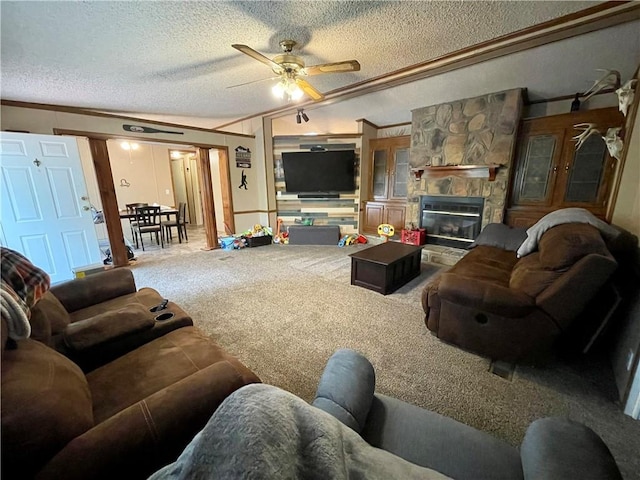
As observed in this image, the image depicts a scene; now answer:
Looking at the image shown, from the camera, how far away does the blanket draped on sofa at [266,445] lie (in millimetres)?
410

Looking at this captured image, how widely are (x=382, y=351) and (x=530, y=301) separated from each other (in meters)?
1.09

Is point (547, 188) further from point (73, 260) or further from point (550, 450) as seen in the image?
point (73, 260)

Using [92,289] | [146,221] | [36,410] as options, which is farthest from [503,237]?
[146,221]

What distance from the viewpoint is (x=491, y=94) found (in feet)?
12.5

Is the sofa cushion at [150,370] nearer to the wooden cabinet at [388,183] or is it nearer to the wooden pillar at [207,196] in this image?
the wooden pillar at [207,196]

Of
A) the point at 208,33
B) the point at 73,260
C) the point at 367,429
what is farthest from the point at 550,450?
the point at 73,260

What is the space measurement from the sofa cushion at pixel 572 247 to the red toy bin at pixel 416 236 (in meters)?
2.72

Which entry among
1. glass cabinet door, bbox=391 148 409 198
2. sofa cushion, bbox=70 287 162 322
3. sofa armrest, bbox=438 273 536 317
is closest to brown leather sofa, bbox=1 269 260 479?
sofa cushion, bbox=70 287 162 322

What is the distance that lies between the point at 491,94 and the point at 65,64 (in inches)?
208

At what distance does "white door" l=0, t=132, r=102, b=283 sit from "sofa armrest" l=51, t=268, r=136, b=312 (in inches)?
88.6

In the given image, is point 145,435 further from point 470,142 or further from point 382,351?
point 470,142

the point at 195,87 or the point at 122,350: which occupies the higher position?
the point at 195,87

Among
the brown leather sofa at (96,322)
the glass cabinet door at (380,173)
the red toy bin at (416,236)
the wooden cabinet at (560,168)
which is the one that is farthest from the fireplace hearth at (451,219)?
the brown leather sofa at (96,322)

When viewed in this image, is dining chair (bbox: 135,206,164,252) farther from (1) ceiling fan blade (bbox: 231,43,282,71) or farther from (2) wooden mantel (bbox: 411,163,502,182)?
(2) wooden mantel (bbox: 411,163,502,182)
